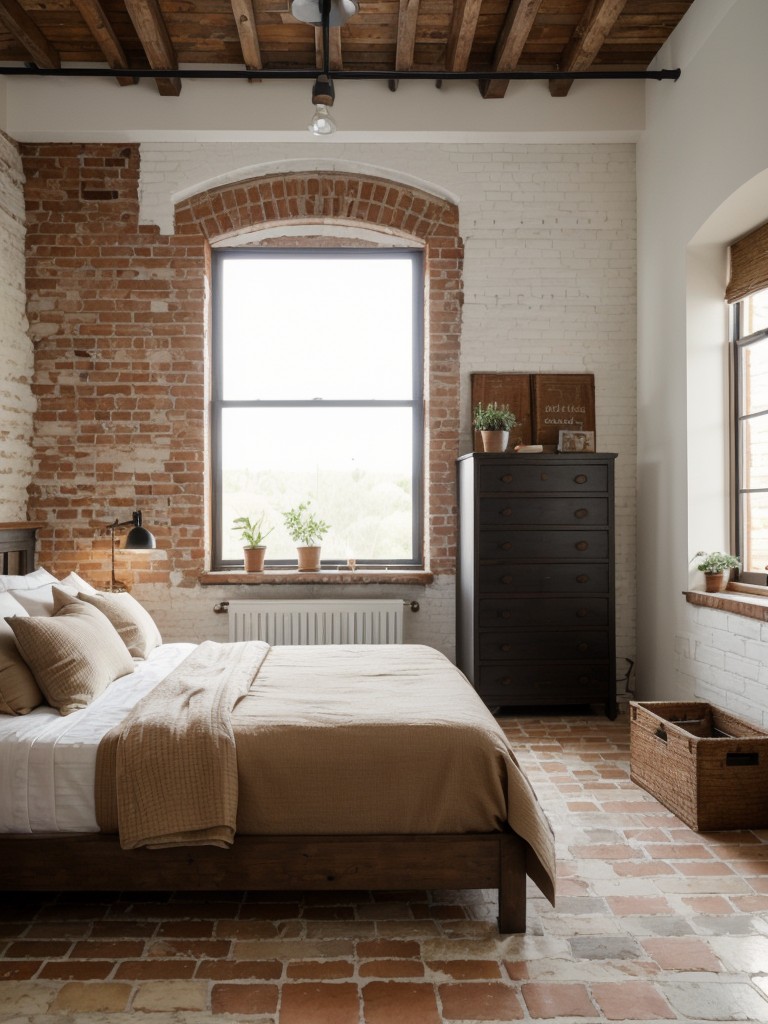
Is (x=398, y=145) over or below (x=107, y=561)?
over

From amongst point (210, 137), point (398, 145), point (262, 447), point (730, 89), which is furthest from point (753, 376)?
point (210, 137)

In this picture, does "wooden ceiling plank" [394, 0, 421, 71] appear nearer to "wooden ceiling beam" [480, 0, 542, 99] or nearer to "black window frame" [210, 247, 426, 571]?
"wooden ceiling beam" [480, 0, 542, 99]

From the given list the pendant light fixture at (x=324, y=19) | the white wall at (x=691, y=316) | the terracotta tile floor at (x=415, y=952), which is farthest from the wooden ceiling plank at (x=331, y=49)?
the terracotta tile floor at (x=415, y=952)

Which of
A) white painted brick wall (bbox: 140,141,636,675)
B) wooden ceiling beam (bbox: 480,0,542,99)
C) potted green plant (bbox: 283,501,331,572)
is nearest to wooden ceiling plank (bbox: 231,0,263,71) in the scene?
white painted brick wall (bbox: 140,141,636,675)

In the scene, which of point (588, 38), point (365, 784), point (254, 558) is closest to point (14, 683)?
point (365, 784)

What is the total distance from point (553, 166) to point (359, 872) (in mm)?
4832

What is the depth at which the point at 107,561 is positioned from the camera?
17.7 ft

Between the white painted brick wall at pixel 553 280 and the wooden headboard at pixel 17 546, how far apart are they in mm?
1414

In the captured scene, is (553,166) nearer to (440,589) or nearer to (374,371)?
(374,371)

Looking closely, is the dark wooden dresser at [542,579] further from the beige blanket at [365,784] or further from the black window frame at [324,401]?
the beige blanket at [365,784]

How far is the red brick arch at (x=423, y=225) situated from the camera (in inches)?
216

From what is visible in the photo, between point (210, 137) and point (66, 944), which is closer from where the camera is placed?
point (66, 944)

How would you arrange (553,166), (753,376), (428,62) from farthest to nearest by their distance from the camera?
1. (553,166)
2. (428,62)
3. (753,376)

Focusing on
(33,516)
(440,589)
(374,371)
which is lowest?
(440,589)
